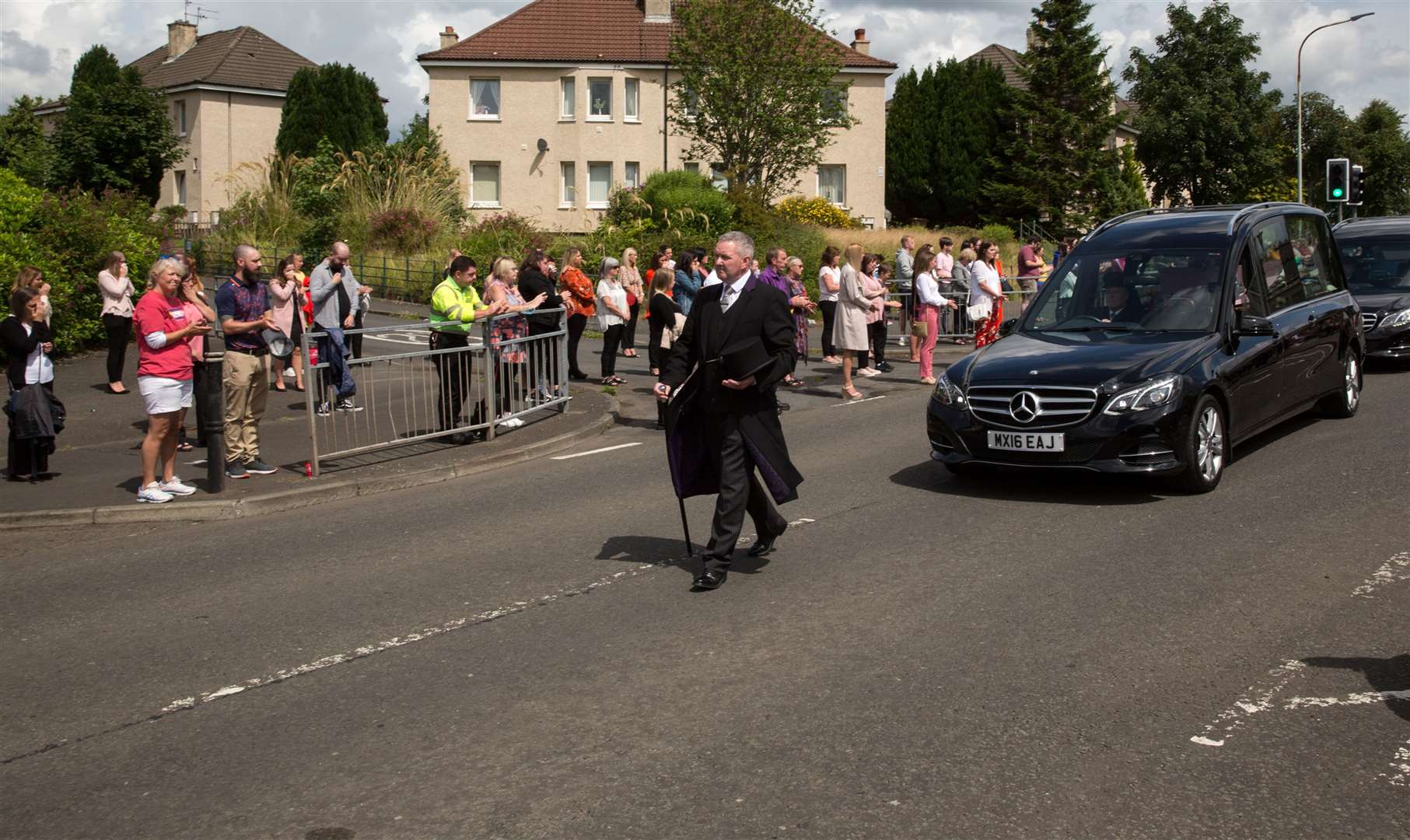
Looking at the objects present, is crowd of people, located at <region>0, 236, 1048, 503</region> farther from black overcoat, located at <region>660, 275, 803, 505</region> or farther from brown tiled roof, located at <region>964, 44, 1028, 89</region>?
brown tiled roof, located at <region>964, 44, 1028, 89</region>

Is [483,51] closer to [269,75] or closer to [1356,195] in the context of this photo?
[269,75]

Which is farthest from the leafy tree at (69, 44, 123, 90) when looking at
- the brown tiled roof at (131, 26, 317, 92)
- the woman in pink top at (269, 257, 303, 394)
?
the woman in pink top at (269, 257, 303, 394)

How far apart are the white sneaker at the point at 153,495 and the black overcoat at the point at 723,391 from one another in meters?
4.62

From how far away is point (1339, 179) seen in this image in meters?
29.1

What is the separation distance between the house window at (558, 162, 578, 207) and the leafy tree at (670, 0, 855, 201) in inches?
336

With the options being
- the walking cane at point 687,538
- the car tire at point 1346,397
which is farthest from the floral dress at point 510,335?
the car tire at point 1346,397

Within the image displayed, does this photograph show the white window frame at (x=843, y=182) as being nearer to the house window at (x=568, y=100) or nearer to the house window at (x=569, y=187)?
the house window at (x=569, y=187)

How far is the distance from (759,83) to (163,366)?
1355 inches

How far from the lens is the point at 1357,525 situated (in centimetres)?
857

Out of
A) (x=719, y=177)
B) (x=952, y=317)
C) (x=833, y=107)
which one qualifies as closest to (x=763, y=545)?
(x=952, y=317)

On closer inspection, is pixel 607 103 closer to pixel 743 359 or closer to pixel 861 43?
pixel 861 43

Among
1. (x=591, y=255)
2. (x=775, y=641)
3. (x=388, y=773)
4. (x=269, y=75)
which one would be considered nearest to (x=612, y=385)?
(x=775, y=641)

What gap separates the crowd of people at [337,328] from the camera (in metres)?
10.4

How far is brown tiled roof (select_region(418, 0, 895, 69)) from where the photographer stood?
52.1 m
